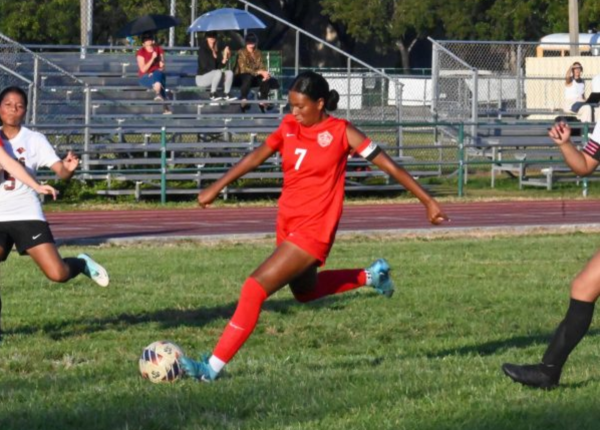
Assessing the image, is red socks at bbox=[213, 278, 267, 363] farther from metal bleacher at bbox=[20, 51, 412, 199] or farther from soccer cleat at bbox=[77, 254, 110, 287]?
metal bleacher at bbox=[20, 51, 412, 199]

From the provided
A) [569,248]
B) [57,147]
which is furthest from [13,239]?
[57,147]

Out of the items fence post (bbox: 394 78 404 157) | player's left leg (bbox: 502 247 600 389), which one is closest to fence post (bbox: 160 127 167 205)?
fence post (bbox: 394 78 404 157)

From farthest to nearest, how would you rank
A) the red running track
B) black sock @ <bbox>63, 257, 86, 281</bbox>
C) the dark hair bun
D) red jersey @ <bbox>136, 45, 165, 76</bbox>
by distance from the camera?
1. red jersey @ <bbox>136, 45, 165, 76</bbox>
2. the red running track
3. black sock @ <bbox>63, 257, 86, 281</bbox>
4. the dark hair bun

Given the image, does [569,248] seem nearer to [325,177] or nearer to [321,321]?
[321,321]

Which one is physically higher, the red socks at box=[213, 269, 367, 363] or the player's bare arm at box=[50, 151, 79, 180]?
the player's bare arm at box=[50, 151, 79, 180]

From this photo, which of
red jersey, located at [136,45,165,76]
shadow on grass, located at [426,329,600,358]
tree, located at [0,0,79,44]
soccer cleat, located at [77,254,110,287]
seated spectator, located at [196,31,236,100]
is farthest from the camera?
tree, located at [0,0,79,44]

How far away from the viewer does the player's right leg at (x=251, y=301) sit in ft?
25.6

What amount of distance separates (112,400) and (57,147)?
17.9 meters

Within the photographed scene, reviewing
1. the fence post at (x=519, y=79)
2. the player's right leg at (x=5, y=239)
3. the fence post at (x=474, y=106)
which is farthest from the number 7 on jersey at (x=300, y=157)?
the fence post at (x=519, y=79)

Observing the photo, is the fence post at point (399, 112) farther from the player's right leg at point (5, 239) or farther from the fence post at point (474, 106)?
the player's right leg at point (5, 239)

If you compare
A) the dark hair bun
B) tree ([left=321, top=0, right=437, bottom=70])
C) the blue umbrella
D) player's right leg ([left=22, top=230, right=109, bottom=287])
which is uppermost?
tree ([left=321, top=0, right=437, bottom=70])

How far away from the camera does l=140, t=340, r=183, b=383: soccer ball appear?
7957 millimetres

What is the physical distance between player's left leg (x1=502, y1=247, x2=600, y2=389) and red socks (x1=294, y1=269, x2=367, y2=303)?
5.16 ft

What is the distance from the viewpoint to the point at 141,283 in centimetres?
1363
